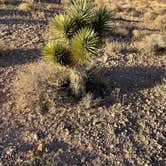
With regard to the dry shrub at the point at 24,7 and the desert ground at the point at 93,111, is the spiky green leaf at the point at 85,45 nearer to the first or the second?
the desert ground at the point at 93,111

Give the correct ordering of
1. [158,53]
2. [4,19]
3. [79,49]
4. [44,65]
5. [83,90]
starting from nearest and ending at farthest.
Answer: [79,49] → [83,90] → [44,65] → [158,53] → [4,19]

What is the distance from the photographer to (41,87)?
9859 mm

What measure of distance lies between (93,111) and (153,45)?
4.64 metres

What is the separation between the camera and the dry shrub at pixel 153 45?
13023mm

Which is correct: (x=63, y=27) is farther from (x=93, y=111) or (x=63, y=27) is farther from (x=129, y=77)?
(x=129, y=77)

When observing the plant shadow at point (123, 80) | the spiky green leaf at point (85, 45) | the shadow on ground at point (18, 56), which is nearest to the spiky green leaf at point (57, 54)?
the spiky green leaf at point (85, 45)

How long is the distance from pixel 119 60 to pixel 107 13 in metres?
2.45

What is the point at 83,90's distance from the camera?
9.87 m

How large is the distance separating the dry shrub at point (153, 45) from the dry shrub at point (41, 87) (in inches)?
150

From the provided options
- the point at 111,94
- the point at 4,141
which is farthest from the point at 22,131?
the point at 111,94

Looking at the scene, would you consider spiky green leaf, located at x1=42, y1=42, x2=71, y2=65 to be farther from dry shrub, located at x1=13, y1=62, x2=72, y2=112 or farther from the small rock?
the small rock

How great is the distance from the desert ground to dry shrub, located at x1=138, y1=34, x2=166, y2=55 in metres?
0.03

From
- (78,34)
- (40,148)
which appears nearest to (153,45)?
(78,34)

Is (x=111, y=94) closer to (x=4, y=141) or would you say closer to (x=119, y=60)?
(x=119, y=60)
